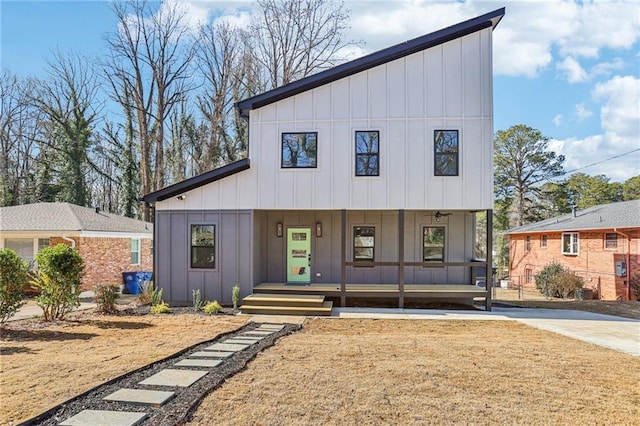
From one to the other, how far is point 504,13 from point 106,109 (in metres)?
25.4

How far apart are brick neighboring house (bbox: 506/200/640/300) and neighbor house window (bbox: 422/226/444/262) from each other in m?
9.89

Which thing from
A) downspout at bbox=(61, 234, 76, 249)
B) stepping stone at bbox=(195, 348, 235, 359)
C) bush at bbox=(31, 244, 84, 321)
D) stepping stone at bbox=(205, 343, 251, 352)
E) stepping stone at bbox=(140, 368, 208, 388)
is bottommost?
stepping stone at bbox=(205, 343, 251, 352)

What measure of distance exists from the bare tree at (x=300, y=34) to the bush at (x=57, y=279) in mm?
16050

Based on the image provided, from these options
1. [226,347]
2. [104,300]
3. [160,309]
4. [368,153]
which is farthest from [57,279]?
[368,153]

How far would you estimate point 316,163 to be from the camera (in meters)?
11.2

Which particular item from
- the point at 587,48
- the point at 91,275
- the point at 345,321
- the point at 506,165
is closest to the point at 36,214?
the point at 91,275

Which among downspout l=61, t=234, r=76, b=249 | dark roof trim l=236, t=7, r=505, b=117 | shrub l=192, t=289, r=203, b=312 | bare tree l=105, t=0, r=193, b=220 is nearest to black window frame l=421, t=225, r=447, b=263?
dark roof trim l=236, t=7, r=505, b=117

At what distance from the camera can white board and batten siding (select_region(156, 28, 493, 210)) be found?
1088 cm

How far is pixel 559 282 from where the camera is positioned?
18.7 metres

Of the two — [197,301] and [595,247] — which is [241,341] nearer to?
[197,301]

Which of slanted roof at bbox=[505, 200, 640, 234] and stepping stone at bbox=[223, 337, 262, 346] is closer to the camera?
stepping stone at bbox=[223, 337, 262, 346]

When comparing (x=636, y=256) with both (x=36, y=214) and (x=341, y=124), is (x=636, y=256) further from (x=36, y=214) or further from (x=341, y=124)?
(x=36, y=214)

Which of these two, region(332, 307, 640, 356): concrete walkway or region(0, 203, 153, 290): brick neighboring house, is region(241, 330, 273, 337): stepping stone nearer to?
region(332, 307, 640, 356): concrete walkway

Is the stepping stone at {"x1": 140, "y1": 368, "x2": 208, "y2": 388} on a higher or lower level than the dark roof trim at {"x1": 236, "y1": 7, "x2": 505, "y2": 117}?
lower
